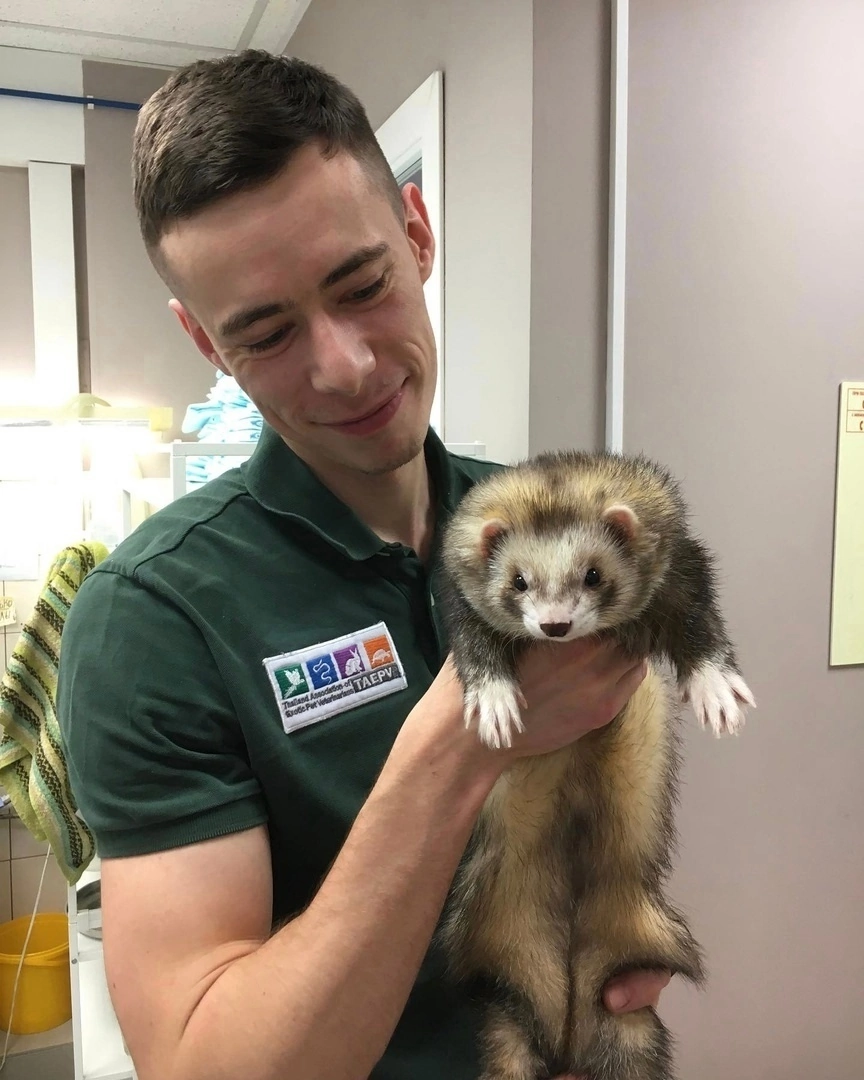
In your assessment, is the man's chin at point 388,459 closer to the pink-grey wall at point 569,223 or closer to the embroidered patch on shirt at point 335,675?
the embroidered patch on shirt at point 335,675

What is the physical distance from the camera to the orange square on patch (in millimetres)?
831

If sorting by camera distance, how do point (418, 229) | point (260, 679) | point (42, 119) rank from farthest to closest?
point (42, 119)
point (418, 229)
point (260, 679)

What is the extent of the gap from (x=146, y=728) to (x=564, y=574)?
404mm

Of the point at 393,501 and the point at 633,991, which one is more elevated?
the point at 393,501

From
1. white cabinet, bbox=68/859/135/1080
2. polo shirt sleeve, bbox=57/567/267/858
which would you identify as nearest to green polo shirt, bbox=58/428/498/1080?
polo shirt sleeve, bbox=57/567/267/858

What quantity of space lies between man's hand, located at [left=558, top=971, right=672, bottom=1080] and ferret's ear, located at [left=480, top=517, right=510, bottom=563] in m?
0.52

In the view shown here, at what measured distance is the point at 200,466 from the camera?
55.0 inches

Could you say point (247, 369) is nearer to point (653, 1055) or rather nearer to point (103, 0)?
point (653, 1055)

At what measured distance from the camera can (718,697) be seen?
824 millimetres

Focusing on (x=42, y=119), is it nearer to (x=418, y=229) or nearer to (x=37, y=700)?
(x=37, y=700)

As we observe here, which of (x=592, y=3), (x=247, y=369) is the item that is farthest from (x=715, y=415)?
(x=247, y=369)

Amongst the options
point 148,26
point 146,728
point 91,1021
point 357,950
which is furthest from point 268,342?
point 148,26

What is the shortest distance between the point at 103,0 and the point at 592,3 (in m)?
1.87

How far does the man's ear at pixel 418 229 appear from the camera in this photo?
96 centimetres
